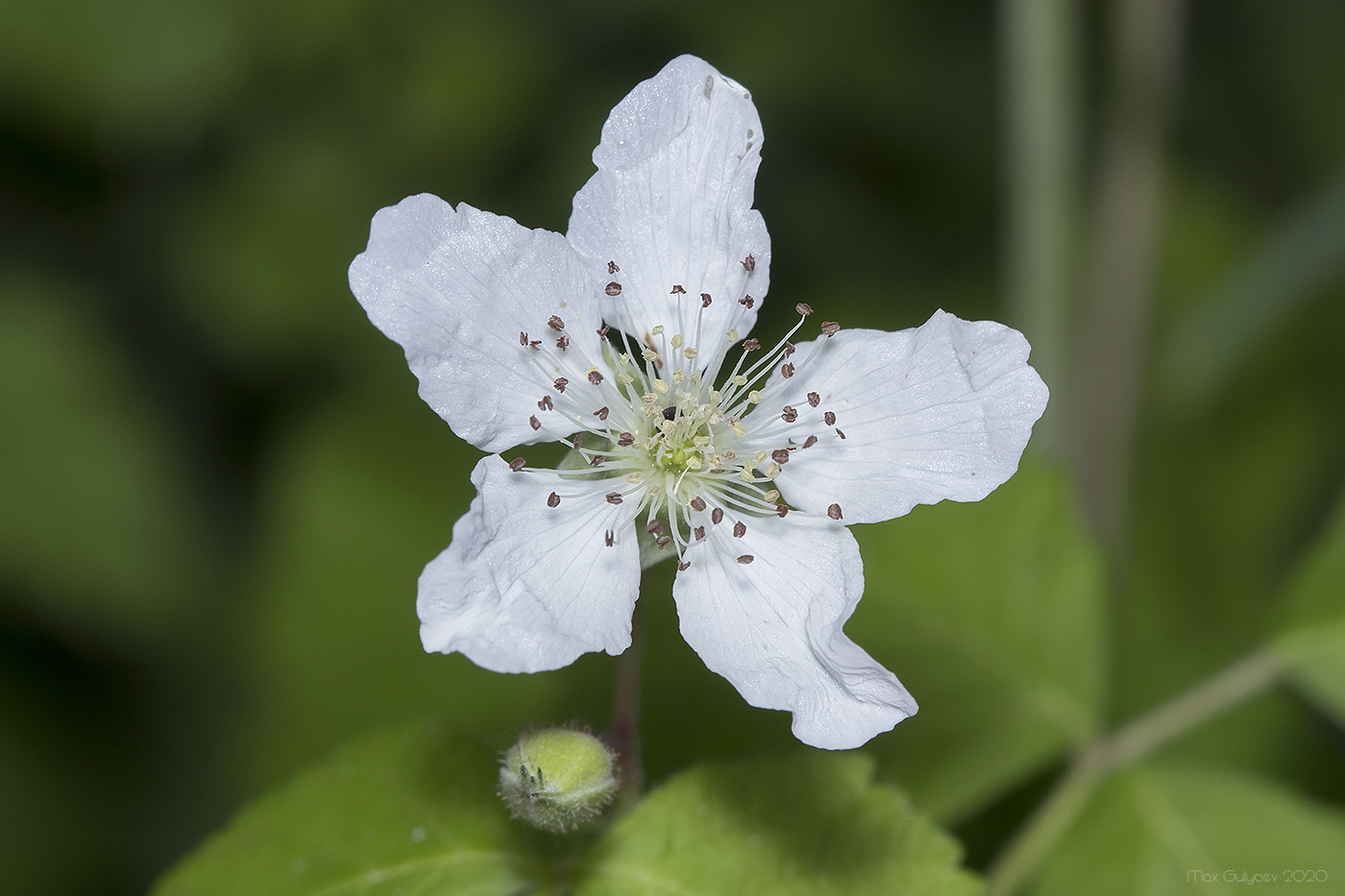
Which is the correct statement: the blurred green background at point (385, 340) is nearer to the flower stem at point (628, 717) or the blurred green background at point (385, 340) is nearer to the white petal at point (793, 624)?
the flower stem at point (628, 717)

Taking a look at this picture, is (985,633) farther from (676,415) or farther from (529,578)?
(529,578)

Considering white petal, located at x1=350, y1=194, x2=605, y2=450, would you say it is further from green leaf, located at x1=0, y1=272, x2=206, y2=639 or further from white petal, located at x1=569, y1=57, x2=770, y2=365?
green leaf, located at x1=0, y1=272, x2=206, y2=639

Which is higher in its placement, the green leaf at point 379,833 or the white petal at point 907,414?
the white petal at point 907,414

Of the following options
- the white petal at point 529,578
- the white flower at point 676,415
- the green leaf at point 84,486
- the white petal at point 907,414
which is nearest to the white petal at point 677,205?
the white flower at point 676,415

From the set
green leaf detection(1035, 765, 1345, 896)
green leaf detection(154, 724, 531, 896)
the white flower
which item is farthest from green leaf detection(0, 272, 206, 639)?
green leaf detection(1035, 765, 1345, 896)

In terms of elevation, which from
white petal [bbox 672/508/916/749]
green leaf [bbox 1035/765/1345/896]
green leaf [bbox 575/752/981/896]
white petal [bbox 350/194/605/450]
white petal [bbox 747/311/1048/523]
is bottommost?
green leaf [bbox 1035/765/1345/896]

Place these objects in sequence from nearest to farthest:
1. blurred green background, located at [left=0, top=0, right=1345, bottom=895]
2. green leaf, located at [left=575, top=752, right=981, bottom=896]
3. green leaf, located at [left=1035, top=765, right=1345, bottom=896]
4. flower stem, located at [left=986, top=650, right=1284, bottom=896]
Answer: green leaf, located at [left=575, top=752, right=981, bottom=896] < green leaf, located at [left=1035, top=765, right=1345, bottom=896] < flower stem, located at [left=986, top=650, right=1284, bottom=896] < blurred green background, located at [left=0, top=0, right=1345, bottom=895]

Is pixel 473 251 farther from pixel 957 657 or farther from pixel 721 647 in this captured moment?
pixel 957 657
